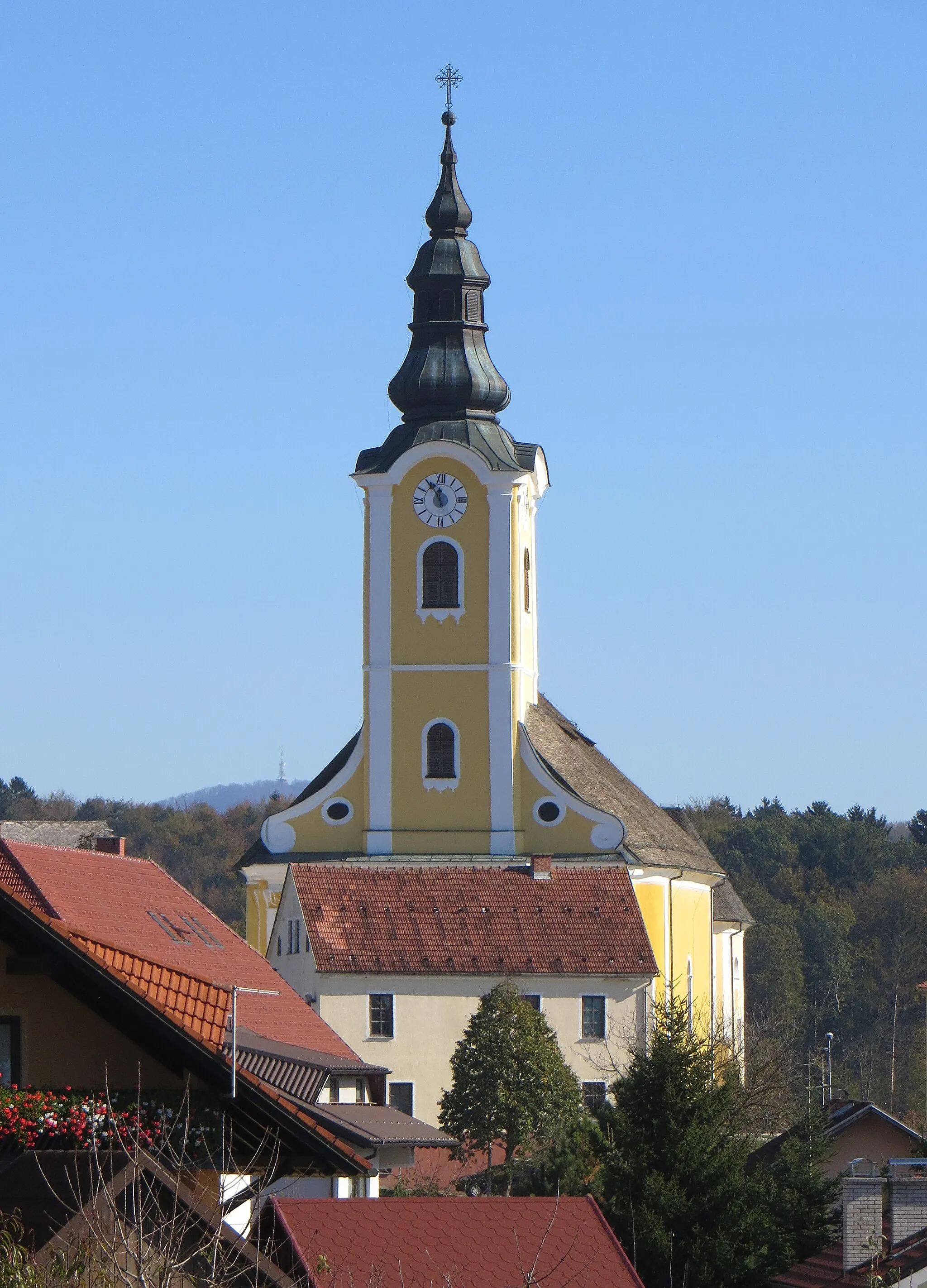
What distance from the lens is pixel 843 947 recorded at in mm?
104250

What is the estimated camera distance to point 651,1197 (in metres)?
29.0

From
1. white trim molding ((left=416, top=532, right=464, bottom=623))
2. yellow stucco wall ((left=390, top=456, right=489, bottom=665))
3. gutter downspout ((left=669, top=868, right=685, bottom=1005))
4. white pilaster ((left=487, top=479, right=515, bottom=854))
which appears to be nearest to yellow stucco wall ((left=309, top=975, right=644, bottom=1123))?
gutter downspout ((left=669, top=868, right=685, bottom=1005))

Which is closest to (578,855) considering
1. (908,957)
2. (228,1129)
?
(228,1129)

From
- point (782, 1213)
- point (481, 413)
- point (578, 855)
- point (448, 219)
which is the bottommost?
point (782, 1213)

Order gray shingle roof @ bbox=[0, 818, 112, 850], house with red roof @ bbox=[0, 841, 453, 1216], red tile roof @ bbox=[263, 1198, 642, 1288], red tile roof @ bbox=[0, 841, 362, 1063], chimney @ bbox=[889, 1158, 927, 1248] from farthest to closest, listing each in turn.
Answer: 1. gray shingle roof @ bbox=[0, 818, 112, 850]
2. chimney @ bbox=[889, 1158, 927, 1248]
3. red tile roof @ bbox=[0, 841, 362, 1063]
4. red tile roof @ bbox=[263, 1198, 642, 1288]
5. house with red roof @ bbox=[0, 841, 453, 1216]

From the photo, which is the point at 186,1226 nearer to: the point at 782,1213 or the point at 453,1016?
the point at 782,1213

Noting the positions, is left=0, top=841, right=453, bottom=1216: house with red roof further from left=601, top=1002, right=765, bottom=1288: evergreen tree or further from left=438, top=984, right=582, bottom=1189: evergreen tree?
left=438, top=984, right=582, bottom=1189: evergreen tree

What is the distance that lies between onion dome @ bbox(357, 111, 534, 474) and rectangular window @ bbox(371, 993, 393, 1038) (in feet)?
38.7

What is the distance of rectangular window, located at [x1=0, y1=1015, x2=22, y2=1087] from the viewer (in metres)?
13.6

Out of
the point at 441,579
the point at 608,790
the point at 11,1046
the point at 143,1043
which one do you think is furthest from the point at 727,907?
the point at 143,1043

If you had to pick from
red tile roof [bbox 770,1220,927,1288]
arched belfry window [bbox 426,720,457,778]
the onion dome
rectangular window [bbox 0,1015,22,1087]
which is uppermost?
the onion dome

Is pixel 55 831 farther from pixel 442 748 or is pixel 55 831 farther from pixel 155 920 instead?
pixel 155 920

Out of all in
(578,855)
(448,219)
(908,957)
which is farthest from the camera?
(908,957)

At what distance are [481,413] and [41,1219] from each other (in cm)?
4537
